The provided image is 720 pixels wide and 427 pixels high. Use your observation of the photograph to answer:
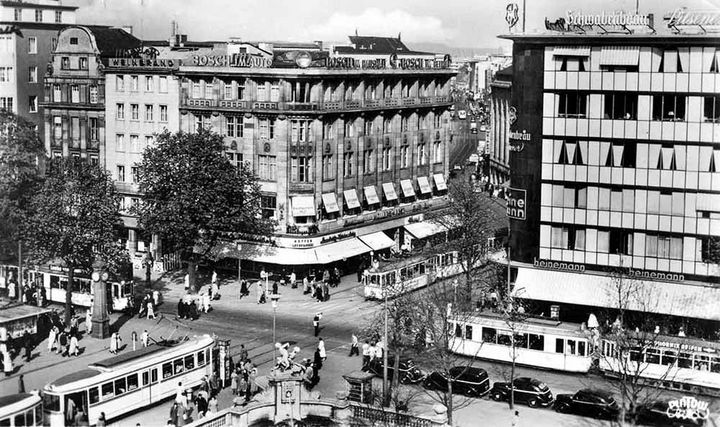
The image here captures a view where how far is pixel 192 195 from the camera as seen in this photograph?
73.3 m

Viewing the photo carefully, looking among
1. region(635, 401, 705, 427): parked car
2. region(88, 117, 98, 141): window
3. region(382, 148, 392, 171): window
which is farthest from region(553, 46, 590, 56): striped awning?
region(88, 117, 98, 141): window

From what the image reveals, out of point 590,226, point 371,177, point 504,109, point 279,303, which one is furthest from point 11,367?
point 504,109

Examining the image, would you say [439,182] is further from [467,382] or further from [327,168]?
[467,382]

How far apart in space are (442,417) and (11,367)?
24.9 meters

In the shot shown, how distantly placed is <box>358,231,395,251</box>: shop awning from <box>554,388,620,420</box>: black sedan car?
3714 centimetres

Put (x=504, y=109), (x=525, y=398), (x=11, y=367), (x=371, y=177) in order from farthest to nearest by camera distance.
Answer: (x=504, y=109), (x=371, y=177), (x=11, y=367), (x=525, y=398)

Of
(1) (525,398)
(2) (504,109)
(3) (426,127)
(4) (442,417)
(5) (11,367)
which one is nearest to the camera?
(4) (442,417)

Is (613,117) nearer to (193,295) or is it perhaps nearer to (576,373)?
(576,373)

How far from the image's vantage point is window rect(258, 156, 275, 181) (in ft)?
267

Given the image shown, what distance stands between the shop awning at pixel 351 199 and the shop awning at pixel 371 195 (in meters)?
1.73

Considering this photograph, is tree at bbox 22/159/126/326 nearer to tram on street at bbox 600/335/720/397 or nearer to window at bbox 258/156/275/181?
window at bbox 258/156/275/181

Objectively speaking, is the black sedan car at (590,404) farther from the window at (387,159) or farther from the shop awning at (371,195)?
the window at (387,159)

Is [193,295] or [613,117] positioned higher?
[613,117]

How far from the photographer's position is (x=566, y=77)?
211 feet
